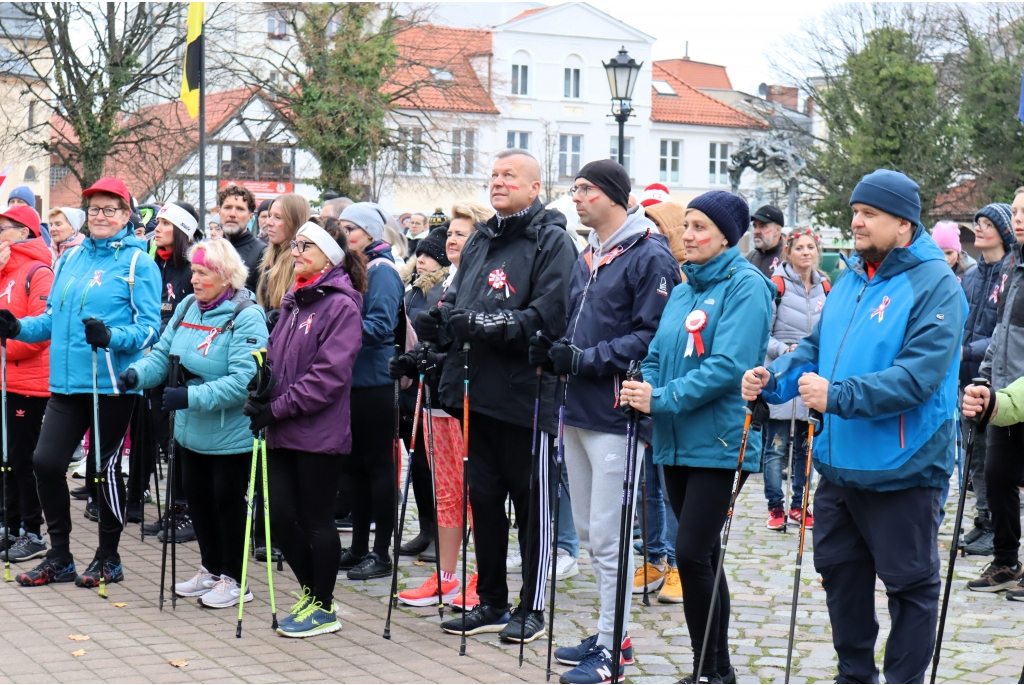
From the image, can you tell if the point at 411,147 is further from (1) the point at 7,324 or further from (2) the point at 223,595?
(2) the point at 223,595

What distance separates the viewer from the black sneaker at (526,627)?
5.76 metres

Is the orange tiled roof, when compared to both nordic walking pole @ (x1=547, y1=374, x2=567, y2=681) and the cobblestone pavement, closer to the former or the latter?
the cobblestone pavement

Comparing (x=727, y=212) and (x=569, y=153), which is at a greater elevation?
(x=569, y=153)

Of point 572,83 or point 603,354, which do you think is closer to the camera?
point 603,354

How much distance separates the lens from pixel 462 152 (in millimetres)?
39594

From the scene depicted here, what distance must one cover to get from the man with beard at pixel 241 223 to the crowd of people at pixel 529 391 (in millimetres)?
18

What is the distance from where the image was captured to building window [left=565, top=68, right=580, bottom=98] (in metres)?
56.1

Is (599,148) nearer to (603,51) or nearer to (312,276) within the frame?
(603,51)

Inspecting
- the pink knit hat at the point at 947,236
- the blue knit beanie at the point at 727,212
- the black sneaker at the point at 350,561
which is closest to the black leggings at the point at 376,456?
the black sneaker at the point at 350,561

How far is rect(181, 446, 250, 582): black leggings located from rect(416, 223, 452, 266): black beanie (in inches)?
75.4

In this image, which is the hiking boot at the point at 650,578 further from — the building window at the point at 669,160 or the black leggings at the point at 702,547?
the building window at the point at 669,160

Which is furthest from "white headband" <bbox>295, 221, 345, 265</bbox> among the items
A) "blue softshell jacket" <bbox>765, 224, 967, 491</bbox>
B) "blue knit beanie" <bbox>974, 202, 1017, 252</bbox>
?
"blue knit beanie" <bbox>974, 202, 1017, 252</bbox>

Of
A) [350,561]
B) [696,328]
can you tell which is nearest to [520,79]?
[350,561]

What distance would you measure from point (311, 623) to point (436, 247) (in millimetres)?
2676
